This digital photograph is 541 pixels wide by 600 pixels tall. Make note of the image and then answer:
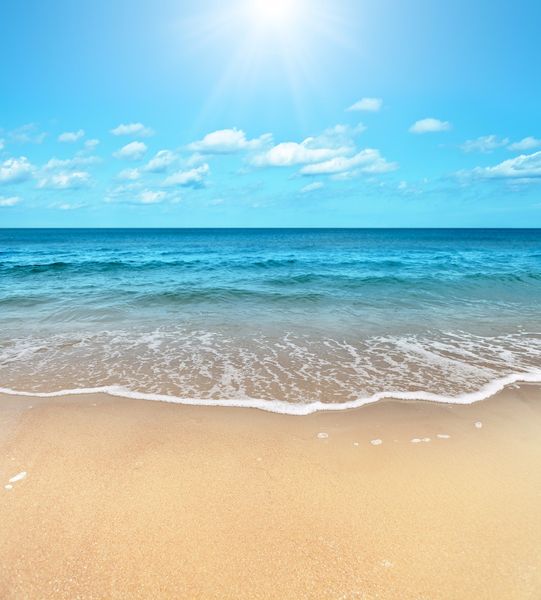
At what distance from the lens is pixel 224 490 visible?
3566 millimetres

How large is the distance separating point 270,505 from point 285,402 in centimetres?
224

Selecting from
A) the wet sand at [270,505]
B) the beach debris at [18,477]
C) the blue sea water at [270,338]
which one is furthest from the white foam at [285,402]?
the beach debris at [18,477]

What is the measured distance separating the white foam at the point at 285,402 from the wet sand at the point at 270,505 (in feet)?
0.88

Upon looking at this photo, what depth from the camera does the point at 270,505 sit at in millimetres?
3371

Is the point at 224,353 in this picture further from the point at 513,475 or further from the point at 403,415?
the point at 513,475

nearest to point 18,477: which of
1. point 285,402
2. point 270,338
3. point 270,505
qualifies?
point 270,505

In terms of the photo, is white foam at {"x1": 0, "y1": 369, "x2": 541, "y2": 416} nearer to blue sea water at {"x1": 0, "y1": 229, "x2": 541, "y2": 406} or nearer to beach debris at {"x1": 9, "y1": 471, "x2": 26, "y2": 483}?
blue sea water at {"x1": 0, "y1": 229, "x2": 541, "y2": 406}

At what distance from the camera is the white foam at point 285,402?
539 centimetres

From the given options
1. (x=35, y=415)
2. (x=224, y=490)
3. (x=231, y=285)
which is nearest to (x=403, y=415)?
(x=224, y=490)

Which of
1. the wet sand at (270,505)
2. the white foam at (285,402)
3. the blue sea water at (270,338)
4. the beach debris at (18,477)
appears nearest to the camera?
the wet sand at (270,505)

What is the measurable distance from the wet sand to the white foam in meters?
0.27

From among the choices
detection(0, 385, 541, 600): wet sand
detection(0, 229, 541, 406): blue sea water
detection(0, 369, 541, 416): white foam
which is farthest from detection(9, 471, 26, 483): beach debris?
detection(0, 229, 541, 406): blue sea water

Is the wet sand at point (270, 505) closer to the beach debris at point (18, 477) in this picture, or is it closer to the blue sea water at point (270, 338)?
the beach debris at point (18, 477)

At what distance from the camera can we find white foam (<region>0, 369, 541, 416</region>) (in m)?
5.39
